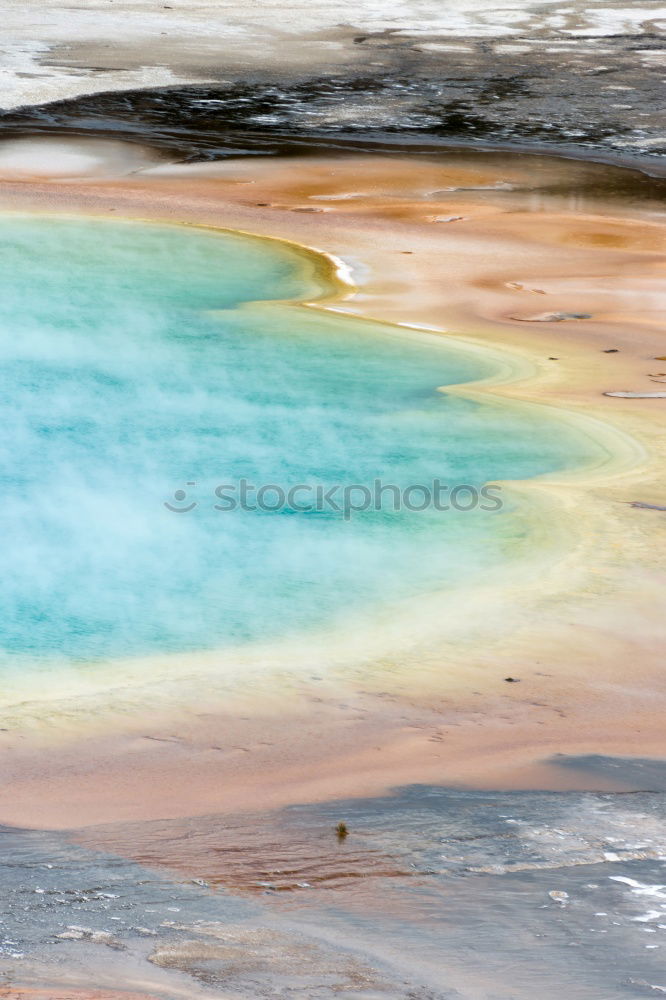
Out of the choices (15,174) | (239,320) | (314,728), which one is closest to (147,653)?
(314,728)

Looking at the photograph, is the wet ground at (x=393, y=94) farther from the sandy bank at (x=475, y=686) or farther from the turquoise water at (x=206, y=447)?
the sandy bank at (x=475, y=686)

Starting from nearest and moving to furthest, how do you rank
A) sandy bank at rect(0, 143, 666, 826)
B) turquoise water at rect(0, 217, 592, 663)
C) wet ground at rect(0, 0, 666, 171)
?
sandy bank at rect(0, 143, 666, 826) < turquoise water at rect(0, 217, 592, 663) < wet ground at rect(0, 0, 666, 171)

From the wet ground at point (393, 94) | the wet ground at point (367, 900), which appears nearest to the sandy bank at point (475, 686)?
the wet ground at point (367, 900)

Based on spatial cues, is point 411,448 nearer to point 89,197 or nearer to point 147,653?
point 147,653
